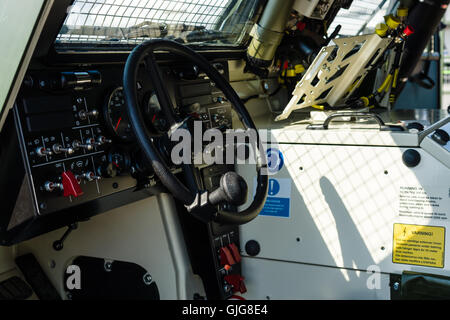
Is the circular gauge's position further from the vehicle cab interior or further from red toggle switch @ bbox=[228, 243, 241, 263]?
red toggle switch @ bbox=[228, 243, 241, 263]

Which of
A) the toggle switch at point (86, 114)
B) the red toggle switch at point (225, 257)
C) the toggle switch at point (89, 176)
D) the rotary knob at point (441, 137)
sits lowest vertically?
the red toggle switch at point (225, 257)

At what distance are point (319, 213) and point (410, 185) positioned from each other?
36 centimetres

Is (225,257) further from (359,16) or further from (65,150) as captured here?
(359,16)

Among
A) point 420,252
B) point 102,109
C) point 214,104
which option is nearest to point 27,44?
point 102,109

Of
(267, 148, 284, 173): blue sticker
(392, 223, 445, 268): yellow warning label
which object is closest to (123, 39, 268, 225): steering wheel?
(267, 148, 284, 173): blue sticker

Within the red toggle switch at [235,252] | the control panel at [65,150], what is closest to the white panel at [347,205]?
the red toggle switch at [235,252]

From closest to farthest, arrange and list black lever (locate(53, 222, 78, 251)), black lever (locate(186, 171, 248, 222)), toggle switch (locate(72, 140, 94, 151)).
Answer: black lever (locate(186, 171, 248, 222)) → toggle switch (locate(72, 140, 94, 151)) → black lever (locate(53, 222, 78, 251))

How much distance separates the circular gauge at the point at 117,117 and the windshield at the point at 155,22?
20 centimetres

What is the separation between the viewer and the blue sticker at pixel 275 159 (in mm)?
1997

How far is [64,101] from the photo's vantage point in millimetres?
1433

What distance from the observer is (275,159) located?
201 centimetres

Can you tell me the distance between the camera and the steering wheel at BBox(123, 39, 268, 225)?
116cm

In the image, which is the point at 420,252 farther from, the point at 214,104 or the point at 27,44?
the point at 27,44

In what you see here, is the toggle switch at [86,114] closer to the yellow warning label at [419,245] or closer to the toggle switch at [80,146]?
the toggle switch at [80,146]
